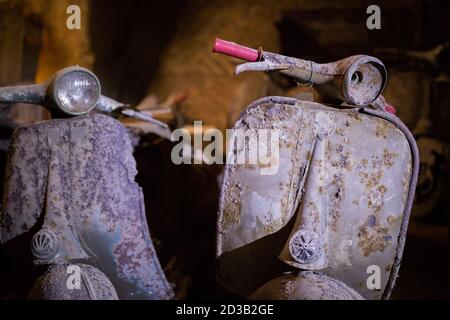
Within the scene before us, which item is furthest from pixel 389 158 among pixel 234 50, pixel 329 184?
pixel 234 50

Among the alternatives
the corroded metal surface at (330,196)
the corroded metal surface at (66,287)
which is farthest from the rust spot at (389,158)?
the corroded metal surface at (66,287)

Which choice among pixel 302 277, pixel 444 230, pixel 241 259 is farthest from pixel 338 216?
pixel 444 230

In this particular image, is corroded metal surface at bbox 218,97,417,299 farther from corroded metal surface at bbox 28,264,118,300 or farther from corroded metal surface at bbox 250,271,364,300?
corroded metal surface at bbox 28,264,118,300

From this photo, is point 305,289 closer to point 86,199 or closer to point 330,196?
point 330,196

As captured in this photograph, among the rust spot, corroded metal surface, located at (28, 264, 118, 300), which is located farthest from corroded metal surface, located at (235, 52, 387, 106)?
corroded metal surface, located at (28, 264, 118, 300)

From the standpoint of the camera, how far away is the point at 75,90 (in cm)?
186

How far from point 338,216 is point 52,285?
1230 mm

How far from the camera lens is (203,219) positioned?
2887mm

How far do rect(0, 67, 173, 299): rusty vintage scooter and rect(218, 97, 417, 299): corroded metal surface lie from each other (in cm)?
44

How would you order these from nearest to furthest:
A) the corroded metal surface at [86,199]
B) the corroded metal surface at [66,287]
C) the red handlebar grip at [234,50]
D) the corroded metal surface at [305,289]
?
the corroded metal surface at [305,289], the corroded metal surface at [66,287], the red handlebar grip at [234,50], the corroded metal surface at [86,199]

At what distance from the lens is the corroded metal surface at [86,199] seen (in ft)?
5.83

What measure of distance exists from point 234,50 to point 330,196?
771mm

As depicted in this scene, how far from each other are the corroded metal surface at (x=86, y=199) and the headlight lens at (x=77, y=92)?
0.21 feet

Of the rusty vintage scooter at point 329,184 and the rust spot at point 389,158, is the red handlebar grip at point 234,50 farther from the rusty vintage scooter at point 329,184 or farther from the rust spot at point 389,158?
the rust spot at point 389,158
